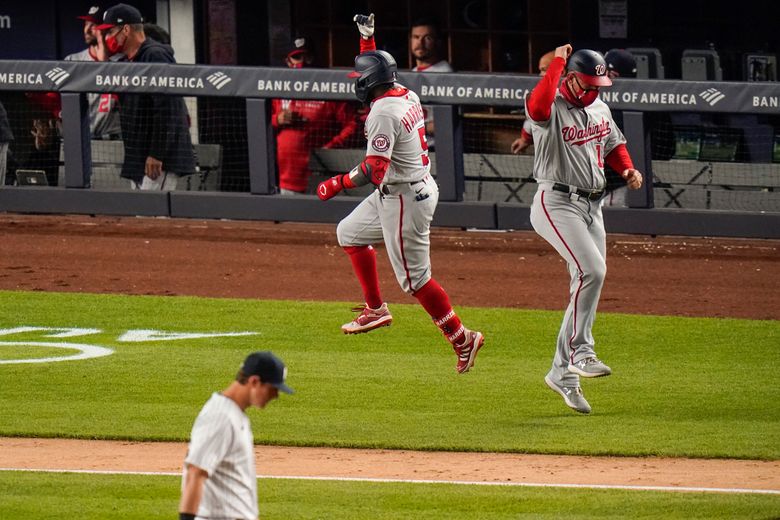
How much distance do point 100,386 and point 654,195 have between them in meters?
6.47

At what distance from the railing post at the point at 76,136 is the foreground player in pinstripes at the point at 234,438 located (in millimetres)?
10483

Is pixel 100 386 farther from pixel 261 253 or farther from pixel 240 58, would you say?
pixel 240 58

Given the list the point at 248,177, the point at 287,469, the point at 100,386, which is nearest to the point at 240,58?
the point at 248,177

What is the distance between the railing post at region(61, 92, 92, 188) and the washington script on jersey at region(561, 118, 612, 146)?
305 inches

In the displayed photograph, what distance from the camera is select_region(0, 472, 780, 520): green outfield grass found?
6902 millimetres

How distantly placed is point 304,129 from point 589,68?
22.5ft

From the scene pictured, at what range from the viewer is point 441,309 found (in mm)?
8992

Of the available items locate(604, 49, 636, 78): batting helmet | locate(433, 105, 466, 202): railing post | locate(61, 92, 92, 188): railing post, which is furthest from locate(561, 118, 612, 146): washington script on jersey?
locate(61, 92, 92, 188): railing post

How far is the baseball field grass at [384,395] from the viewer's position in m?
7.17

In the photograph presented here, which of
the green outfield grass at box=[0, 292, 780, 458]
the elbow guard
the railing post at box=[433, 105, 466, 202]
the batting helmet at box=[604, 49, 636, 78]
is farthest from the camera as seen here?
the railing post at box=[433, 105, 466, 202]

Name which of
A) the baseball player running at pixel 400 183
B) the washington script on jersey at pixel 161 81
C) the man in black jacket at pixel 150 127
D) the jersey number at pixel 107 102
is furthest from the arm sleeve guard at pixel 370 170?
the jersey number at pixel 107 102

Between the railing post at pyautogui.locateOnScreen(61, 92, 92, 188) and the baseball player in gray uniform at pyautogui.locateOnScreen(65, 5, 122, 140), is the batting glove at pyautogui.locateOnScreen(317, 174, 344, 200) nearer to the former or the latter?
the baseball player in gray uniform at pyautogui.locateOnScreen(65, 5, 122, 140)

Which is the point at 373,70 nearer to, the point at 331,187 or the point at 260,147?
the point at 331,187

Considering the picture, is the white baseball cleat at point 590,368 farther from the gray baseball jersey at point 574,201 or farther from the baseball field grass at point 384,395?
the baseball field grass at point 384,395
